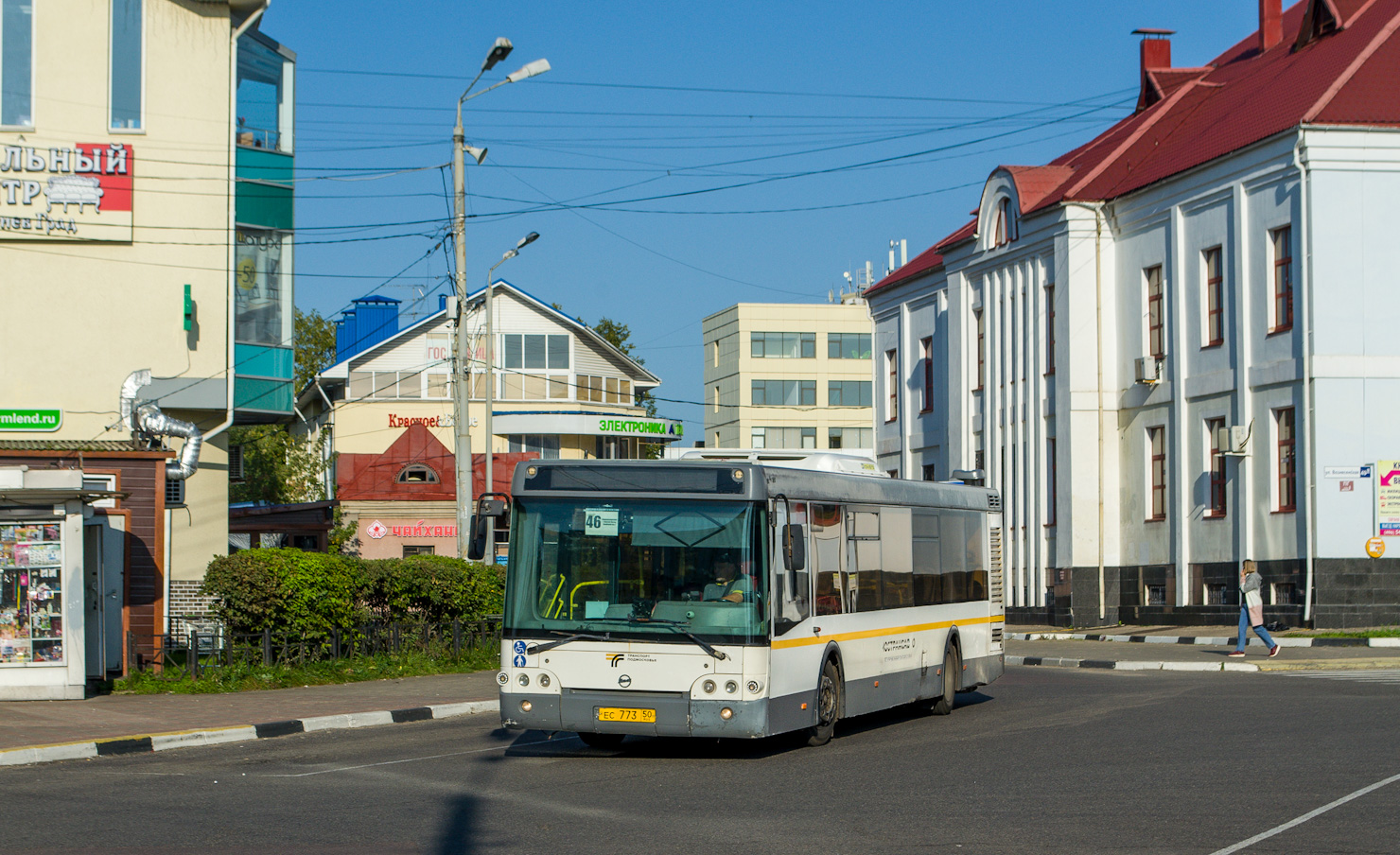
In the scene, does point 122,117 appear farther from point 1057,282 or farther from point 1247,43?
point 1247,43

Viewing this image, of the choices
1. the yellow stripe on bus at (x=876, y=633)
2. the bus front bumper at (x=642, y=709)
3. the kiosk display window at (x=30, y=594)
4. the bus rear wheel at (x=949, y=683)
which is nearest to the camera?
the bus front bumper at (x=642, y=709)

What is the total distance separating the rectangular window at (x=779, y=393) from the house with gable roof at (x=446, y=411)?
24.5 metres

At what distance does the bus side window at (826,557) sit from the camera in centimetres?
1435

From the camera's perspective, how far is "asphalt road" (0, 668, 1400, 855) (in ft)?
30.4

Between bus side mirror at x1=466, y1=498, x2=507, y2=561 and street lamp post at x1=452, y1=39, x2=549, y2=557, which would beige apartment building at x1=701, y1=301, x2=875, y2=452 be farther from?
bus side mirror at x1=466, y1=498, x2=507, y2=561

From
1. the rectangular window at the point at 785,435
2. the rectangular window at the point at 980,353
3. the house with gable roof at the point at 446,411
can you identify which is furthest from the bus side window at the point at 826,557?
the rectangular window at the point at 785,435

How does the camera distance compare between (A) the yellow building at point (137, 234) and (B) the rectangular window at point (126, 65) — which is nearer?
(A) the yellow building at point (137, 234)

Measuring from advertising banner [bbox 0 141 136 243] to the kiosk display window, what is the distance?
42.2 feet

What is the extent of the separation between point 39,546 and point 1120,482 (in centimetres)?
2726

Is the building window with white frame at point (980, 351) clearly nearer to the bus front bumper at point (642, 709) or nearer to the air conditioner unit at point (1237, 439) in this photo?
the air conditioner unit at point (1237, 439)

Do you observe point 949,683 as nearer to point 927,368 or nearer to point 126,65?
point 126,65

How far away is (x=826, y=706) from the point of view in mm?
14500

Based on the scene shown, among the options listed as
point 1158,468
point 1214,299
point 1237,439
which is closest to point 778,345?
point 1158,468

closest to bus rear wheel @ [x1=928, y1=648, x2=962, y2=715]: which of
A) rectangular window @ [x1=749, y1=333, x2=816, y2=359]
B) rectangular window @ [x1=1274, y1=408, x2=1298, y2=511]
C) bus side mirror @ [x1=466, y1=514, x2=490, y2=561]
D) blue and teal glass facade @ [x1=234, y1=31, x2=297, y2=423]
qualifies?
bus side mirror @ [x1=466, y1=514, x2=490, y2=561]
